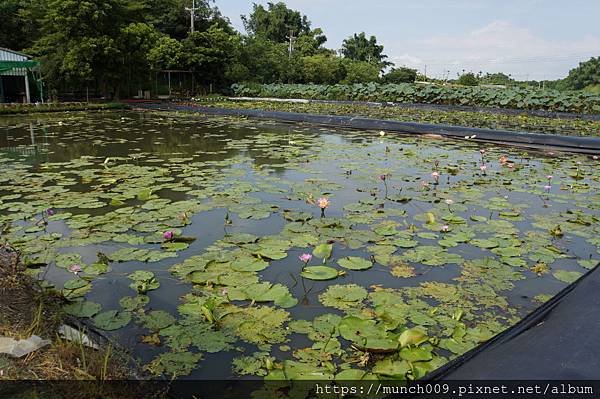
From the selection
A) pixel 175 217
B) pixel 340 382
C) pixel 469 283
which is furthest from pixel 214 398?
pixel 175 217

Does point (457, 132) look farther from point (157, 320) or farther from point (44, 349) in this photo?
point (44, 349)

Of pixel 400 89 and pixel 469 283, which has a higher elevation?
pixel 400 89

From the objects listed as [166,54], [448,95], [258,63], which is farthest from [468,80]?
[166,54]

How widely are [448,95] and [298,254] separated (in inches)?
627

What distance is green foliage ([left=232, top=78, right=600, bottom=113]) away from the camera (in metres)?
13.8

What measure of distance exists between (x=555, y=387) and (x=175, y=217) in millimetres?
2759

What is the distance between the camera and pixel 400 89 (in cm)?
1850

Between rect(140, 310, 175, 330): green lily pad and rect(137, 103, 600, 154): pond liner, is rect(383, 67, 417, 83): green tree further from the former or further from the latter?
rect(140, 310, 175, 330): green lily pad

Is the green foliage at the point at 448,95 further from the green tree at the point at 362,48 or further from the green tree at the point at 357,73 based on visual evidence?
the green tree at the point at 362,48

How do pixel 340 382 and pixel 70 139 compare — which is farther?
pixel 70 139

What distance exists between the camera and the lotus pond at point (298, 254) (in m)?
1.69

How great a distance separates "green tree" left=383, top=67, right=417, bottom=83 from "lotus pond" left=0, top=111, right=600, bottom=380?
38.9 meters

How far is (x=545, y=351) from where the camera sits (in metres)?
1.21

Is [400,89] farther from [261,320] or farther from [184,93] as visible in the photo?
[261,320]
